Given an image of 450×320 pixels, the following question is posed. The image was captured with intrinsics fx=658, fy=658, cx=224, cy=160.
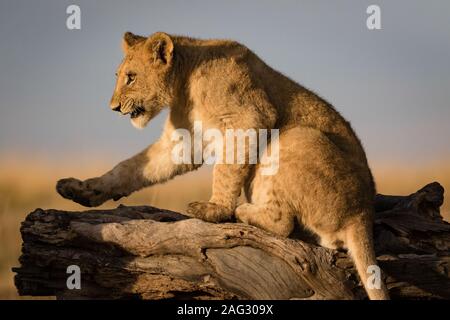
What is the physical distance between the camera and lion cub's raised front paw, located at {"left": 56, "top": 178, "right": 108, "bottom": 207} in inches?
393

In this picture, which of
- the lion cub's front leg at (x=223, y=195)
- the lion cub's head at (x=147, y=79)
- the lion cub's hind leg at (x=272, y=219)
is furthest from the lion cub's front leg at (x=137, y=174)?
the lion cub's hind leg at (x=272, y=219)

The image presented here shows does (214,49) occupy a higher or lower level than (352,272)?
higher

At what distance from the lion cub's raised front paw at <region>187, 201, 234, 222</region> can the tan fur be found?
14 millimetres

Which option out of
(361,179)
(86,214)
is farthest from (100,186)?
(361,179)

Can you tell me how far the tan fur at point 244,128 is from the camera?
904 centimetres

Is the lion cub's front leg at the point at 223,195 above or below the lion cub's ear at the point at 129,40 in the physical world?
below

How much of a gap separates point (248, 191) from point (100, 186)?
237 centimetres

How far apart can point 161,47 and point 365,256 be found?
4296mm

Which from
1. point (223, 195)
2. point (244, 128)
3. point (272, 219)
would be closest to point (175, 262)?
point (223, 195)

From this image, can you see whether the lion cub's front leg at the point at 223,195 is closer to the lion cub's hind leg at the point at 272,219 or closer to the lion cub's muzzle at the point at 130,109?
the lion cub's hind leg at the point at 272,219

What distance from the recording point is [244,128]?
938cm

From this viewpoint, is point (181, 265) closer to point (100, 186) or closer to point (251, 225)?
point (251, 225)

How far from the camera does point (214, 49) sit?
10.1 metres

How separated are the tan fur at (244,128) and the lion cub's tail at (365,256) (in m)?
0.01
